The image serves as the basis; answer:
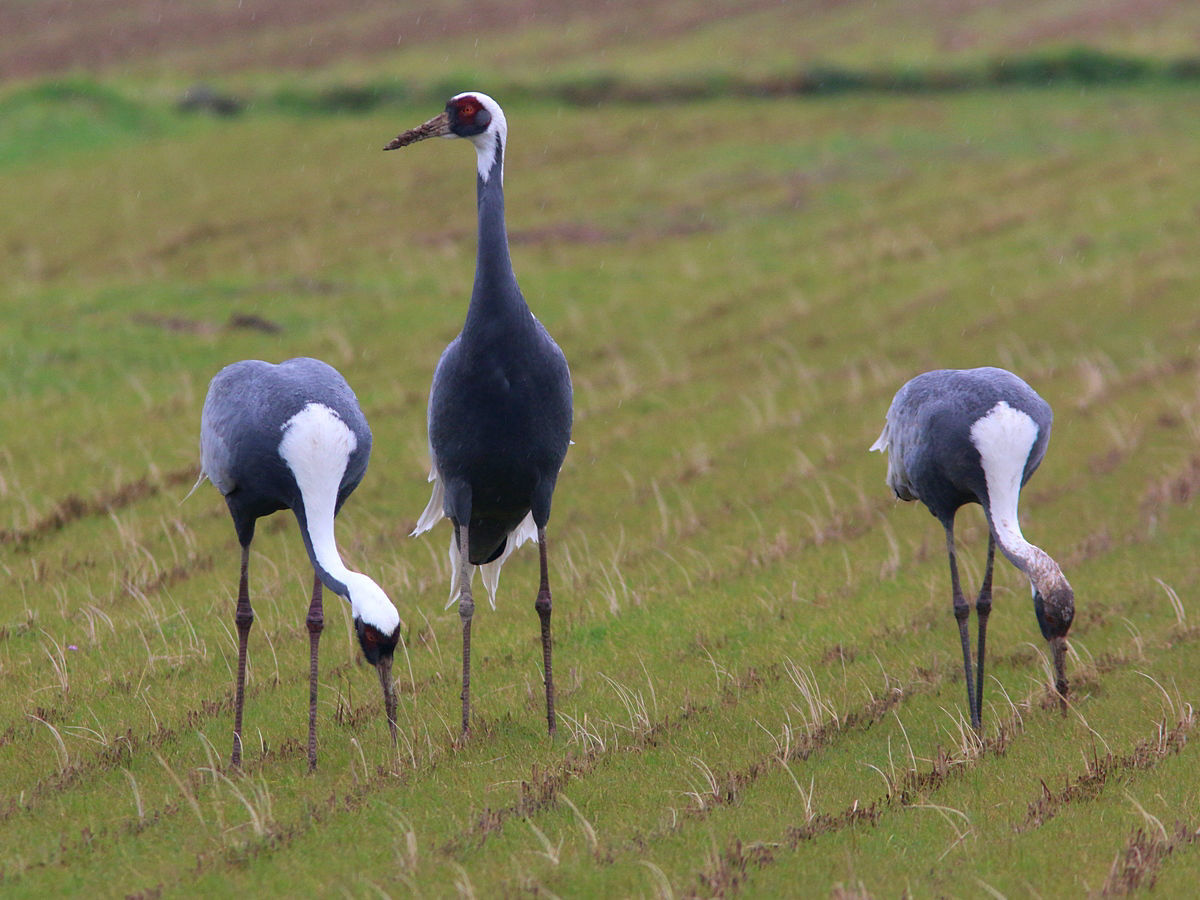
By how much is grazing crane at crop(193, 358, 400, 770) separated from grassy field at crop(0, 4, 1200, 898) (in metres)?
0.66

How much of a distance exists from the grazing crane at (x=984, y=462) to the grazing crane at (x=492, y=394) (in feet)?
7.12

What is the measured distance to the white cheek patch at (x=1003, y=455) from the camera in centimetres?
839

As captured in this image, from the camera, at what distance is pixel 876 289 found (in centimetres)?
2139

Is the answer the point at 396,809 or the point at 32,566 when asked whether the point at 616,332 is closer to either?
the point at 32,566

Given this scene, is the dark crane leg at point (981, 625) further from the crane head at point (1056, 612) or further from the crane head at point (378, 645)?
the crane head at point (378, 645)

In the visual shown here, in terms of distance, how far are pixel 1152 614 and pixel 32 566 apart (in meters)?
8.40

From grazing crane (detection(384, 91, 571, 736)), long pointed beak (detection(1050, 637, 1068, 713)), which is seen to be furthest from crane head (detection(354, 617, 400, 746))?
long pointed beak (detection(1050, 637, 1068, 713))

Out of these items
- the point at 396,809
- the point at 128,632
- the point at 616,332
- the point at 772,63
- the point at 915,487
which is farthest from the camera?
the point at 772,63

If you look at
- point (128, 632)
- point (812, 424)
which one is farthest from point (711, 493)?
point (128, 632)

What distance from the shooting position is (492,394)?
27.6 ft

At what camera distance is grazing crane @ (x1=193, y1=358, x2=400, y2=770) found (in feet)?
26.1

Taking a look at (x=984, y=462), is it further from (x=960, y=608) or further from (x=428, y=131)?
(x=428, y=131)

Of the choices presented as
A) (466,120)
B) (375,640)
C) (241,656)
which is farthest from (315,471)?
(466,120)

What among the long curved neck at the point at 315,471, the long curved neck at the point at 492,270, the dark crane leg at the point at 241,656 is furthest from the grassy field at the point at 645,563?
the long curved neck at the point at 492,270
